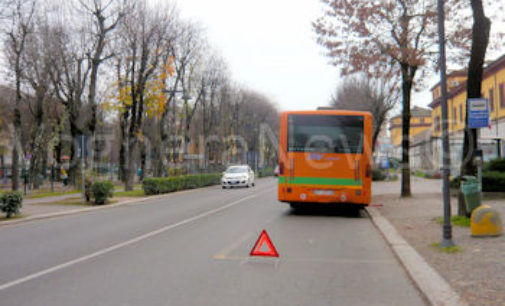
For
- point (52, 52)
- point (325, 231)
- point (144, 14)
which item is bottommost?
point (325, 231)

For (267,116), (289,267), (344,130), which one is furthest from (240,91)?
(289,267)

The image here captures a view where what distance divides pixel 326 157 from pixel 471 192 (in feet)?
14.6

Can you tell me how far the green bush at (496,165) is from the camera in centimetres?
2106

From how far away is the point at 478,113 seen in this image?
10.1m

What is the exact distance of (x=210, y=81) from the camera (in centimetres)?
4394

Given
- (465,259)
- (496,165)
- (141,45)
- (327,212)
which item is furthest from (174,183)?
(465,259)

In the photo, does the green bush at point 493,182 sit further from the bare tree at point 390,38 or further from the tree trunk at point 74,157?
the tree trunk at point 74,157

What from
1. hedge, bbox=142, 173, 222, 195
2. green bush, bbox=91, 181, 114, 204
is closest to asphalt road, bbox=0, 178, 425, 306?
green bush, bbox=91, 181, 114, 204

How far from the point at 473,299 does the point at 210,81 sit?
39976 mm

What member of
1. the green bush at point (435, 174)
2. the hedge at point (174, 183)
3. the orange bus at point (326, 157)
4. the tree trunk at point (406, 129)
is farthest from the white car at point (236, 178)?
the orange bus at point (326, 157)

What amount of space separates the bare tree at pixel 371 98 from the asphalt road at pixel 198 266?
26.5 meters

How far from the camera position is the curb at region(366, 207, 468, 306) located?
5234 millimetres

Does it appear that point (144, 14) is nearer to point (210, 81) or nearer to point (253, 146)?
point (210, 81)

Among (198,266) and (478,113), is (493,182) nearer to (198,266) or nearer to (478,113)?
(478,113)
